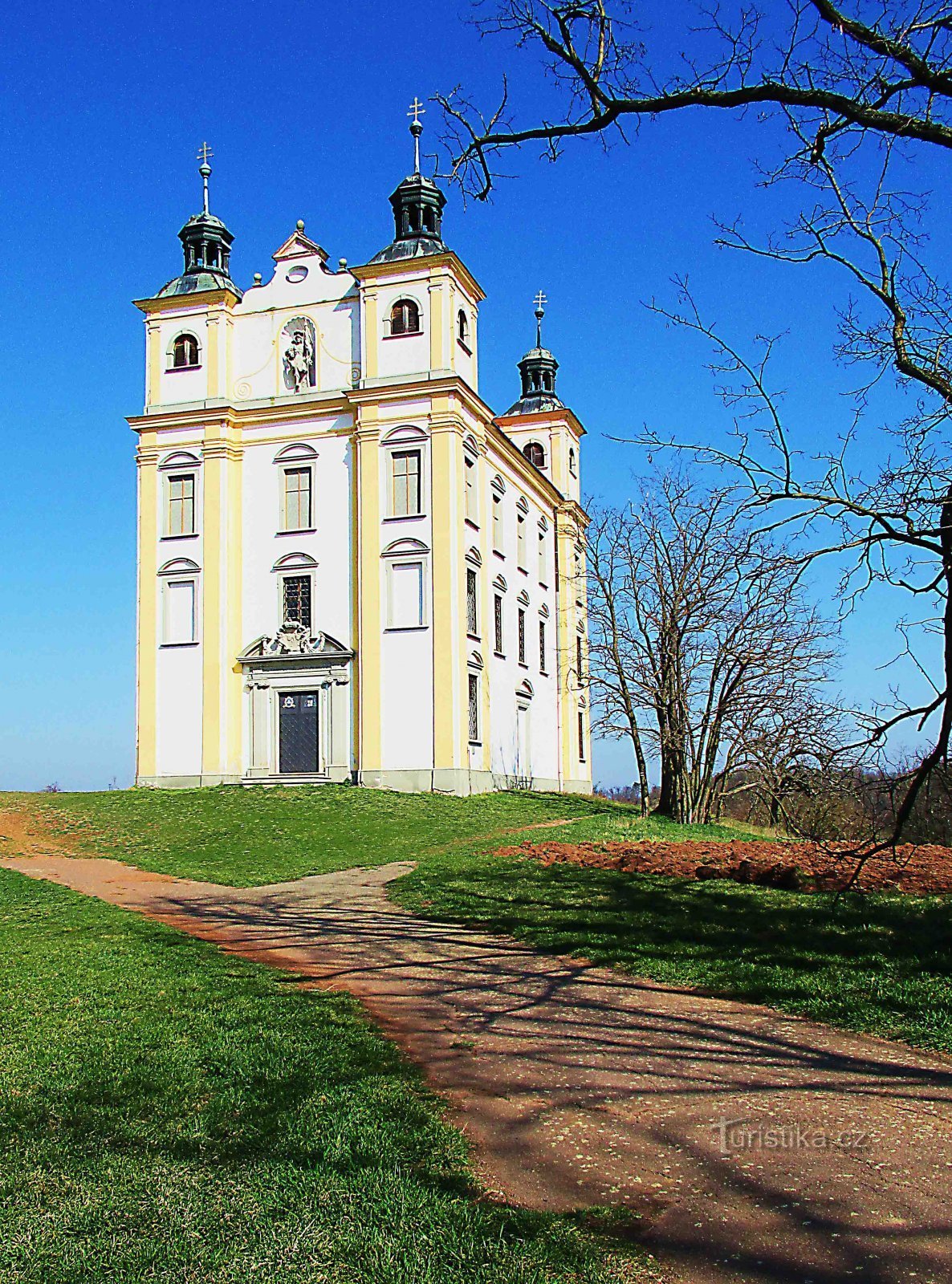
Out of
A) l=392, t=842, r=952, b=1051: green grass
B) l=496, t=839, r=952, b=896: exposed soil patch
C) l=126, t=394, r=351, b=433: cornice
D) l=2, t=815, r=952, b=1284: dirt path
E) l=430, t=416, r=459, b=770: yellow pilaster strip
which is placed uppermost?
l=126, t=394, r=351, b=433: cornice

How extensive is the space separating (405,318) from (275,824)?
15.9 metres

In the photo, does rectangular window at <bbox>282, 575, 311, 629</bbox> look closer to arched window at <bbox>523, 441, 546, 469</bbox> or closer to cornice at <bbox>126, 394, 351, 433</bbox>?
cornice at <bbox>126, 394, 351, 433</bbox>

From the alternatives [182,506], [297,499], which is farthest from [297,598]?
[182,506]

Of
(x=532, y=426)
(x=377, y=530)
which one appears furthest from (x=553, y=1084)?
(x=532, y=426)

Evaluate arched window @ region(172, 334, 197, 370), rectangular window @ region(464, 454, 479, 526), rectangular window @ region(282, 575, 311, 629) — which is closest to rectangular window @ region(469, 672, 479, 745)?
rectangular window @ region(464, 454, 479, 526)

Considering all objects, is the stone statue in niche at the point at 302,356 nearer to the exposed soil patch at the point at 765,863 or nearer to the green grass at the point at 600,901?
the green grass at the point at 600,901

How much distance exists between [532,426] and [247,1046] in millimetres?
43177

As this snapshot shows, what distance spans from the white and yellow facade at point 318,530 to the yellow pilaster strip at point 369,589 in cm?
5

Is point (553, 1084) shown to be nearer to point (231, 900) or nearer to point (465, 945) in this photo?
point (465, 945)

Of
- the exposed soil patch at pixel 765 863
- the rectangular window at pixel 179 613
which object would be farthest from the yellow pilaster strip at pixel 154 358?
the exposed soil patch at pixel 765 863

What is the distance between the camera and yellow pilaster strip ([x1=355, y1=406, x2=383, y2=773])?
1180 inches

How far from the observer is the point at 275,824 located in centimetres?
2152

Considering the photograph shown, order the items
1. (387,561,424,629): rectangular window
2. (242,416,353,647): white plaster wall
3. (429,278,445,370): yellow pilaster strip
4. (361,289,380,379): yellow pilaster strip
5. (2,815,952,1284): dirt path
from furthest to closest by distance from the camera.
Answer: (242,416,353,647): white plaster wall < (361,289,380,379): yellow pilaster strip < (429,278,445,370): yellow pilaster strip < (387,561,424,629): rectangular window < (2,815,952,1284): dirt path

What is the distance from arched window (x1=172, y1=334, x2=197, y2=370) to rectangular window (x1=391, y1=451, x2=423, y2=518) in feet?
23.9
